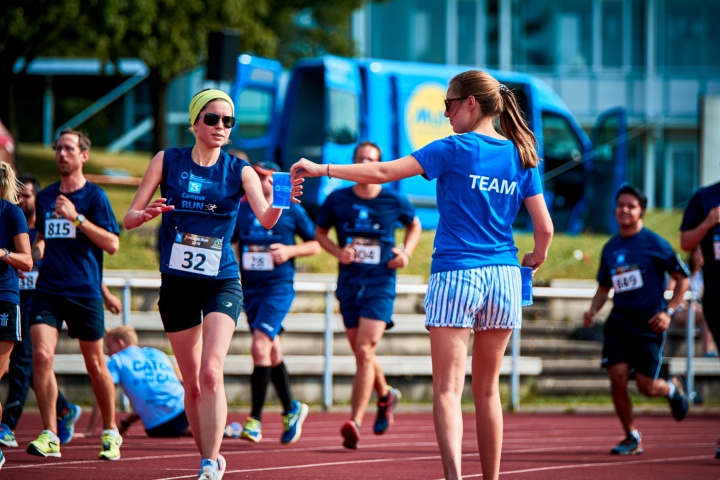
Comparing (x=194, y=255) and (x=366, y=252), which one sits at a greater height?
(x=194, y=255)

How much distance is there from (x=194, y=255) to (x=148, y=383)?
3.37 m

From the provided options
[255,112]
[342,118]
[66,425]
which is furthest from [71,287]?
[255,112]

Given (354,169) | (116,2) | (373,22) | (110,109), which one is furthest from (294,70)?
(110,109)

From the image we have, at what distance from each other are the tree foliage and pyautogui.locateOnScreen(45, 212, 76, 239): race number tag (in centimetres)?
1213

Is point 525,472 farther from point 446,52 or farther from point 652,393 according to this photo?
point 446,52

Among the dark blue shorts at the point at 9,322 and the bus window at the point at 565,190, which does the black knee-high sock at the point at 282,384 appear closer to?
the dark blue shorts at the point at 9,322

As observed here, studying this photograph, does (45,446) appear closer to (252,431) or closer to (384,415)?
(252,431)

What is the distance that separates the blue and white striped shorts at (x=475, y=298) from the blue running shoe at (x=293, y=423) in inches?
166

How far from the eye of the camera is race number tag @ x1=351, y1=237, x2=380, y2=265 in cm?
998

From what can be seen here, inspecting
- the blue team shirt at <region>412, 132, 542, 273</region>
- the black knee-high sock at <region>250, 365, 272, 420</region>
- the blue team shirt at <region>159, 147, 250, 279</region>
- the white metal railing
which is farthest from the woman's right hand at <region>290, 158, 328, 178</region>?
the white metal railing

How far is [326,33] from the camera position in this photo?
3369 cm

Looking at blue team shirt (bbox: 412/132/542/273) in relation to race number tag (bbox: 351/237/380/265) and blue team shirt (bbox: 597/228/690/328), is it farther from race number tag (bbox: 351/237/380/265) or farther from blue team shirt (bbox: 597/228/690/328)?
blue team shirt (bbox: 597/228/690/328)

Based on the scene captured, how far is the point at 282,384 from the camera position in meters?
10.4

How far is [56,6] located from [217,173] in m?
16.2
